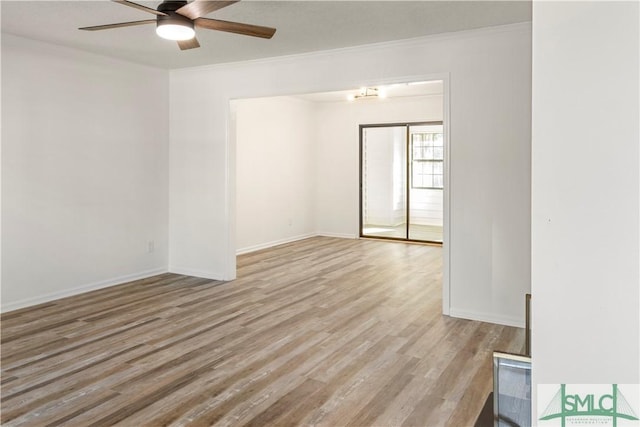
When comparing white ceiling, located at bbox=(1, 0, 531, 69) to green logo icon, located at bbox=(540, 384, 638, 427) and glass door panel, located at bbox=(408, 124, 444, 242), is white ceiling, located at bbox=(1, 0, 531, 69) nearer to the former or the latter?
green logo icon, located at bbox=(540, 384, 638, 427)

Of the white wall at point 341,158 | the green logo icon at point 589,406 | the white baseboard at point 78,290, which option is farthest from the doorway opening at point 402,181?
the green logo icon at point 589,406

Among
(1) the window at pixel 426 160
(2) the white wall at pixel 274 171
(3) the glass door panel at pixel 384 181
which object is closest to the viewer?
(2) the white wall at pixel 274 171

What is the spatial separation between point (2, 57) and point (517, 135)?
472cm

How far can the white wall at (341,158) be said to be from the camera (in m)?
8.66

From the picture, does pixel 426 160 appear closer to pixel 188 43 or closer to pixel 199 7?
pixel 188 43

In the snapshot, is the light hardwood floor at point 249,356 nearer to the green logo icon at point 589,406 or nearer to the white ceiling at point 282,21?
the green logo icon at point 589,406

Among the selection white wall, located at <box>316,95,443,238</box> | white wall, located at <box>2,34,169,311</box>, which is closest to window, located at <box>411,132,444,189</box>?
white wall, located at <box>316,95,443,238</box>

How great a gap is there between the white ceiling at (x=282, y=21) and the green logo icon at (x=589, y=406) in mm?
3173

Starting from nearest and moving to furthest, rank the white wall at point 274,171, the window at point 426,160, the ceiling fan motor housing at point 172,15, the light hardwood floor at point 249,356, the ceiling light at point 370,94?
1. the light hardwood floor at point 249,356
2. the ceiling fan motor housing at point 172,15
3. the white wall at point 274,171
4. the ceiling light at point 370,94
5. the window at point 426,160

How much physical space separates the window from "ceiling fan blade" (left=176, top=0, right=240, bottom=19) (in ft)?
20.2

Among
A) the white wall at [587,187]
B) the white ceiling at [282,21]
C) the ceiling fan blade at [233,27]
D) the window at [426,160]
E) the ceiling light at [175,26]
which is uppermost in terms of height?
the white ceiling at [282,21]

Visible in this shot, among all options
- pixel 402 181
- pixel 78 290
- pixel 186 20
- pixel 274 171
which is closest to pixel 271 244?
pixel 274 171

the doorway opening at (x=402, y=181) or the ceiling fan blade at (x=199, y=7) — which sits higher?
the ceiling fan blade at (x=199, y=7)

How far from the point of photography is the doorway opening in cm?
839
